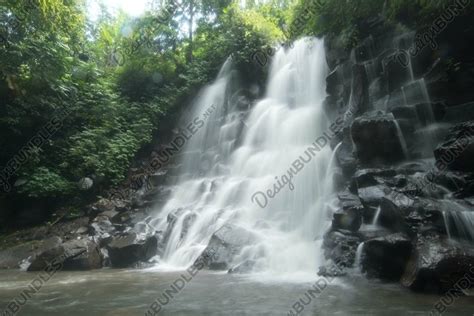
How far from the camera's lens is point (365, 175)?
8562mm

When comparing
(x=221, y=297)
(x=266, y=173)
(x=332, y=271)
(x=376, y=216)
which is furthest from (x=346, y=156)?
(x=221, y=297)

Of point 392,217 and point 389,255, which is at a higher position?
point 392,217

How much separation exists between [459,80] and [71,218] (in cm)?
1345

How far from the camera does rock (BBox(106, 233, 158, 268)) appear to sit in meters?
10.0

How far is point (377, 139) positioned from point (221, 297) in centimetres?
574

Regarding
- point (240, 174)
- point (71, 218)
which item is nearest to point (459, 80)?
point (240, 174)

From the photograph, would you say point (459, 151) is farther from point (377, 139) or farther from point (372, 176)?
point (377, 139)

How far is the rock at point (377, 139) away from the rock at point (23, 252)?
886cm

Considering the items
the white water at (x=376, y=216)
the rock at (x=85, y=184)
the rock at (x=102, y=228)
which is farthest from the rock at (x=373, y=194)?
the rock at (x=85, y=184)

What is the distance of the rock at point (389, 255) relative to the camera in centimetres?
664

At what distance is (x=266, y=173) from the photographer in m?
13.3

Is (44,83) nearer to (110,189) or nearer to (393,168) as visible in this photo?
(110,189)

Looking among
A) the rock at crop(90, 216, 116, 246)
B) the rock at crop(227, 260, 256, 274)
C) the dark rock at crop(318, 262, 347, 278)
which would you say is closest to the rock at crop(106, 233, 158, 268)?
the rock at crop(90, 216, 116, 246)

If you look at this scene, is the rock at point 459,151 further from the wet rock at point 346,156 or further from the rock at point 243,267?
the rock at point 243,267
